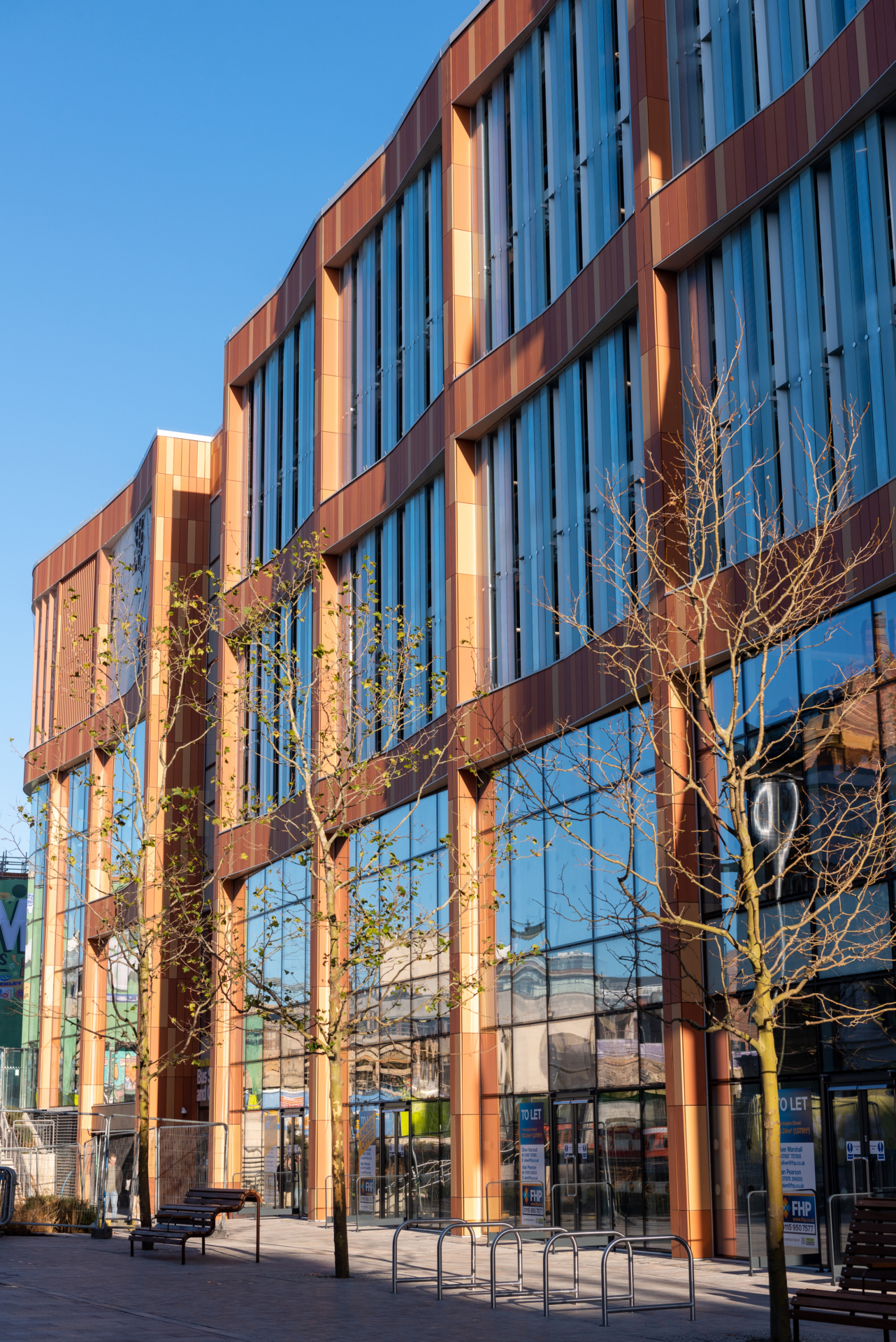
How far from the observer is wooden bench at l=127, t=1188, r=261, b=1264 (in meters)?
20.5

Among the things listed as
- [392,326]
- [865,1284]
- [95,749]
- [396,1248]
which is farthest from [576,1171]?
[95,749]

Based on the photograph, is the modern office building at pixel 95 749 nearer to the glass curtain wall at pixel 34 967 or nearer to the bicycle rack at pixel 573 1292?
the glass curtain wall at pixel 34 967

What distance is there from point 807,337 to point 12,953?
51.9 metres

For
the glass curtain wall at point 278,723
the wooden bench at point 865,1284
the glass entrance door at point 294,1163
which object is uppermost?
the glass curtain wall at point 278,723

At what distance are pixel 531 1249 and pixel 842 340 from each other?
14.4 meters

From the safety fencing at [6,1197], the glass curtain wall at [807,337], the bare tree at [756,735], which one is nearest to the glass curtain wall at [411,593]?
the bare tree at [756,735]

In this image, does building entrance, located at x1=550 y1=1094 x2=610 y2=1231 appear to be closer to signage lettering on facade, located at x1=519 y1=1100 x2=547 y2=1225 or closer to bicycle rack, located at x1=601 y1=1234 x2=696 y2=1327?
signage lettering on facade, located at x1=519 y1=1100 x2=547 y2=1225

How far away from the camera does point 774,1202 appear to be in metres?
12.6

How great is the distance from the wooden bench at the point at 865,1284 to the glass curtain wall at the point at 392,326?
22.7 meters

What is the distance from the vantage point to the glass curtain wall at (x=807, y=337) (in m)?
19.8

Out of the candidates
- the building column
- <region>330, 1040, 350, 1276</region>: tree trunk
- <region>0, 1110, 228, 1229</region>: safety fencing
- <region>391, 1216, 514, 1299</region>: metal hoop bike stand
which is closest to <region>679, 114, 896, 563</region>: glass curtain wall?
the building column

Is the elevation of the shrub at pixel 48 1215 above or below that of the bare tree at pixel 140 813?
below

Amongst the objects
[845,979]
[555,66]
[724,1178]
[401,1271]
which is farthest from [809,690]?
[555,66]

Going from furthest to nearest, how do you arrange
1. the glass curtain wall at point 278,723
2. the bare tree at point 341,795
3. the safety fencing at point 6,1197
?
1. the glass curtain wall at point 278,723
2. the safety fencing at point 6,1197
3. the bare tree at point 341,795
